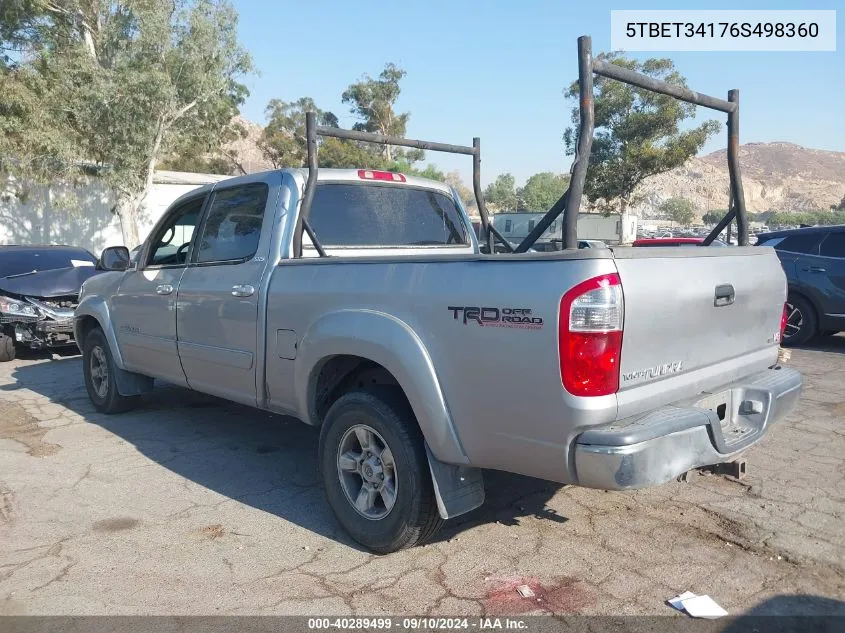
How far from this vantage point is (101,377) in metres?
6.50

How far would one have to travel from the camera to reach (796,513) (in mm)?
4012

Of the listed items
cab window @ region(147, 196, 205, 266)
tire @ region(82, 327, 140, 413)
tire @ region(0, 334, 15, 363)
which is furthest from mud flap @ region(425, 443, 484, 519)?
tire @ region(0, 334, 15, 363)

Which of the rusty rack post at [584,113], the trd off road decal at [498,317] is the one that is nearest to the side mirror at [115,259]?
the rusty rack post at [584,113]

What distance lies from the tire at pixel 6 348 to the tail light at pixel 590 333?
881 centimetres

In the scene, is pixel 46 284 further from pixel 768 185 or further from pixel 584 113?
pixel 768 185

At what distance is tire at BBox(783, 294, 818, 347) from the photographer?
967 cm

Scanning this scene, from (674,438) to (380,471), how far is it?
144 cm

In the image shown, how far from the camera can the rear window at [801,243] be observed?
976cm

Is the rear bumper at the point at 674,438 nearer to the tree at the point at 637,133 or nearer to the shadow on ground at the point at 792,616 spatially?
the shadow on ground at the point at 792,616

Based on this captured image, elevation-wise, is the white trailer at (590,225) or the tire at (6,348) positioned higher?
the white trailer at (590,225)

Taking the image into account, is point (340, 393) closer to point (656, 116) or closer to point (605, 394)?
point (605, 394)

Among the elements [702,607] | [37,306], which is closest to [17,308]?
[37,306]

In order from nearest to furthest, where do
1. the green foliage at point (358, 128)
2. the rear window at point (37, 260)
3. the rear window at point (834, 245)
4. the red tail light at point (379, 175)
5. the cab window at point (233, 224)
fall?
the cab window at point (233, 224), the red tail light at point (379, 175), the rear window at point (834, 245), the rear window at point (37, 260), the green foliage at point (358, 128)

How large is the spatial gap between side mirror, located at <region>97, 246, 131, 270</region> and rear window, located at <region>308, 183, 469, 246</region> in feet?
7.36
